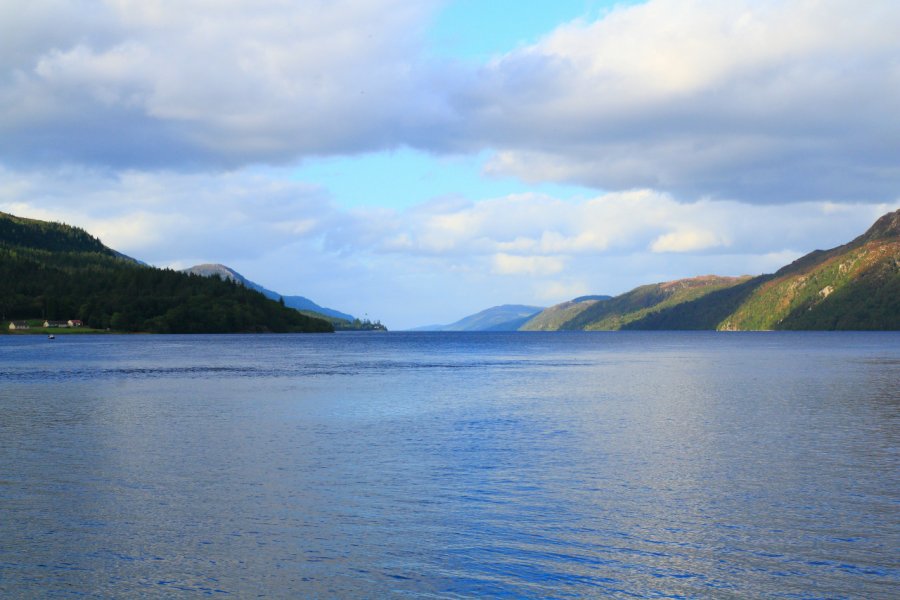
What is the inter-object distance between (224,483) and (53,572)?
13.3 m

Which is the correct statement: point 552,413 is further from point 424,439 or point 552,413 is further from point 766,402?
point 766,402

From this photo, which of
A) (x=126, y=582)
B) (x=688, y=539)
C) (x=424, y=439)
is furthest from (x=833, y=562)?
(x=424, y=439)

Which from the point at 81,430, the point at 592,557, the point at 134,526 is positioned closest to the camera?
the point at 592,557

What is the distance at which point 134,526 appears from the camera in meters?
28.8

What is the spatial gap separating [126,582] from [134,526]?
647cm

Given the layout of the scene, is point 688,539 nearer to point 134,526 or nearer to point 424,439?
point 134,526

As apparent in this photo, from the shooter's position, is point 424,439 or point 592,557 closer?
point 592,557

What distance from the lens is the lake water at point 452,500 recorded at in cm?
2292

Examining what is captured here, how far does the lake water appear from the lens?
2292 centimetres

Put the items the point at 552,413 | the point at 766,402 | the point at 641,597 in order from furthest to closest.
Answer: the point at 766,402, the point at 552,413, the point at 641,597

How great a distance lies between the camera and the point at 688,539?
27.0 meters

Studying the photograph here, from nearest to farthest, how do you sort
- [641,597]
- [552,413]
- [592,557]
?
[641,597] → [592,557] → [552,413]

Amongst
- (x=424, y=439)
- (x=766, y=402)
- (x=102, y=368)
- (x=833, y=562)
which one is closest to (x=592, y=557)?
(x=833, y=562)

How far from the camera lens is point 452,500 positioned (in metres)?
32.9
